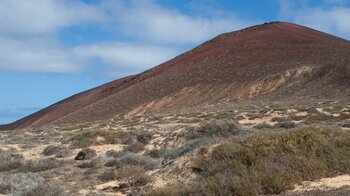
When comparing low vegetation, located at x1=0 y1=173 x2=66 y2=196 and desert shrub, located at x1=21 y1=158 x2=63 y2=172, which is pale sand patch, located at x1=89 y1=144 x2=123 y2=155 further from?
low vegetation, located at x1=0 y1=173 x2=66 y2=196

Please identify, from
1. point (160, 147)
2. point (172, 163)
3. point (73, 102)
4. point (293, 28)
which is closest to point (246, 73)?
point (293, 28)

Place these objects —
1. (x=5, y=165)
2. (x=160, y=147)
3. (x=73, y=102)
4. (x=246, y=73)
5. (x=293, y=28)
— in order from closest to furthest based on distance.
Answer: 1. (x=5, y=165)
2. (x=160, y=147)
3. (x=246, y=73)
4. (x=293, y=28)
5. (x=73, y=102)

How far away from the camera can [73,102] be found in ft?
298

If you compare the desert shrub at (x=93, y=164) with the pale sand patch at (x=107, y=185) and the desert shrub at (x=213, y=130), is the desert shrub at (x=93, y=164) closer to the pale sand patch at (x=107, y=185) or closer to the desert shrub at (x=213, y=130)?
the pale sand patch at (x=107, y=185)

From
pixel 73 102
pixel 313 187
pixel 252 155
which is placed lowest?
pixel 313 187

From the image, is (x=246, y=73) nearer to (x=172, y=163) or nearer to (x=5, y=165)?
(x=5, y=165)

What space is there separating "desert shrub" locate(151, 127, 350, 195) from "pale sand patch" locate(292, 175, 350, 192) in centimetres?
16

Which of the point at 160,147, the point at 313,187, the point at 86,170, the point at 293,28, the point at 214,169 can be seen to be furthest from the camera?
the point at 293,28

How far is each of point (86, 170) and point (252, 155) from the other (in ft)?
23.1

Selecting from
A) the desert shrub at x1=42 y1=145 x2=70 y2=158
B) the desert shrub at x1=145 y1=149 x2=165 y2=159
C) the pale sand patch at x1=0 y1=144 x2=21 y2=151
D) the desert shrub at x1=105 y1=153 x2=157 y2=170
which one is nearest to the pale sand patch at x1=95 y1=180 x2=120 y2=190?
the desert shrub at x1=105 y1=153 x2=157 y2=170

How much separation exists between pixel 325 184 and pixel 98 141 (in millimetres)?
15536

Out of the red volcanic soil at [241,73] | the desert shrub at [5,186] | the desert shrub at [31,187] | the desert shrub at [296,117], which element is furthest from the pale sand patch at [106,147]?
the red volcanic soil at [241,73]

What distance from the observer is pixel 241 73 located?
64.2m

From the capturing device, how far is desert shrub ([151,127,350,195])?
31.4 feet
